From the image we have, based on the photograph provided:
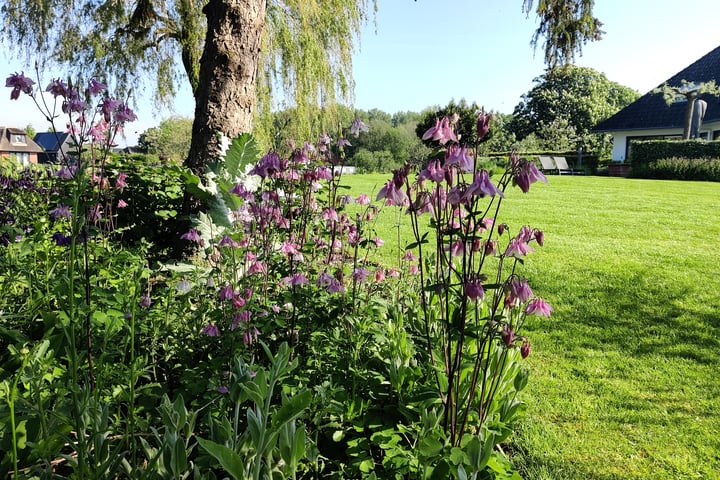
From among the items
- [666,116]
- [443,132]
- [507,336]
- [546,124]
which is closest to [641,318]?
[507,336]

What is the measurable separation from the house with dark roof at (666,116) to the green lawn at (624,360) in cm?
2425

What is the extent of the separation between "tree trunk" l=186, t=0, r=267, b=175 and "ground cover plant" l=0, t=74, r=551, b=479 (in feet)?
3.87

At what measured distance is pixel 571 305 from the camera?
13.5 ft

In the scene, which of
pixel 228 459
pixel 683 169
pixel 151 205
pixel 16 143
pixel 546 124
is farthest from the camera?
pixel 546 124

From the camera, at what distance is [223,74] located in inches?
154

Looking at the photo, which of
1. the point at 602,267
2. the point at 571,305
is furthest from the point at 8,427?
the point at 602,267

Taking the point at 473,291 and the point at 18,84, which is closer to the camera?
the point at 473,291

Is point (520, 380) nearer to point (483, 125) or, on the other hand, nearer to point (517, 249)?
point (517, 249)

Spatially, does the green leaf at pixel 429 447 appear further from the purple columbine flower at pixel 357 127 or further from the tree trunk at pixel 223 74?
the tree trunk at pixel 223 74

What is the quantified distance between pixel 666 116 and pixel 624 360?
3077 cm

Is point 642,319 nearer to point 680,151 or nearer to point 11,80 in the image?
point 11,80

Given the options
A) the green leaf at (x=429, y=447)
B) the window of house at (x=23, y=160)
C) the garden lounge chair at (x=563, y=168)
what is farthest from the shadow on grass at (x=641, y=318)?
the garden lounge chair at (x=563, y=168)

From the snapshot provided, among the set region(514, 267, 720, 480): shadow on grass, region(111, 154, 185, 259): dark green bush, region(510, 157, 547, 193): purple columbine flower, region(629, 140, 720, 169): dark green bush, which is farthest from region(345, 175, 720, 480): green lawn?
region(629, 140, 720, 169): dark green bush

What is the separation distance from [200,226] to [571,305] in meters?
3.22
